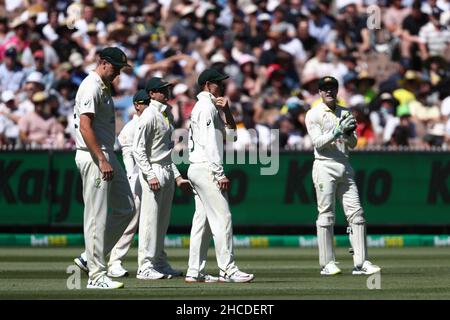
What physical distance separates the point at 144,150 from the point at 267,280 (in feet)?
6.57

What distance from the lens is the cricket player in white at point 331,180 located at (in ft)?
48.2

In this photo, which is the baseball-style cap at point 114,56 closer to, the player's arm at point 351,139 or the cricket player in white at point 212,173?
the cricket player in white at point 212,173

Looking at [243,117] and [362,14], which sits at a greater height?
[362,14]

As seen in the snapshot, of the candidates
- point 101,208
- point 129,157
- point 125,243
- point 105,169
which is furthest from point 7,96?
point 105,169

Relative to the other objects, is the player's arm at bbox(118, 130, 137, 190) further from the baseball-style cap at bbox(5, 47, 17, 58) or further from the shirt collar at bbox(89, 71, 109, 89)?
the baseball-style cap at bbox(5, 47, 17, 58)

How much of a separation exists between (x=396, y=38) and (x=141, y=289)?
14871 mm

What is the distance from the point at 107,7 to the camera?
88.3 feet

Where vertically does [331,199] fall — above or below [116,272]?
above

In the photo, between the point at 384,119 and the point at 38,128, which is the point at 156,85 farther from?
the point at 384,119

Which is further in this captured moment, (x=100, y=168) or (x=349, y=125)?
(x=349, y=125)

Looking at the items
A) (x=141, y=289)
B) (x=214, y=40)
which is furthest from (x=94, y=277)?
(x=214, y=40)

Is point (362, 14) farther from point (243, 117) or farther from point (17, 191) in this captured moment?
point (17, 191)

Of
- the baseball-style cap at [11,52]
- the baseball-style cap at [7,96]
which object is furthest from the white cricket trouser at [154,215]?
the baseball-style cap at [11,52]

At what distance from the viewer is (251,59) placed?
25.3 metres
